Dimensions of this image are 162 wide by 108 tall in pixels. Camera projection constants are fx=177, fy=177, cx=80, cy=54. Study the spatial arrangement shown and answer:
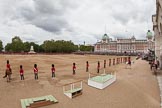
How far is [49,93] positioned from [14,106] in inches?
114

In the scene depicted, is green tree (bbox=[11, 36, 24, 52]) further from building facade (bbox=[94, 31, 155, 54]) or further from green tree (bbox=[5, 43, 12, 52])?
building facade (bbox=[94, 31, 155, 54])

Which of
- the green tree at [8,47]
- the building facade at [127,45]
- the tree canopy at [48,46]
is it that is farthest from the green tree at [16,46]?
the building facade at [127,45]

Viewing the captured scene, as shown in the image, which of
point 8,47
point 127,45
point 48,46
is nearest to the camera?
point 8,47

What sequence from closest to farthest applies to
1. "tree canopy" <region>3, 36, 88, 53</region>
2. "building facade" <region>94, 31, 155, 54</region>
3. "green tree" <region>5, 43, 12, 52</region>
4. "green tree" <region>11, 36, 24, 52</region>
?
"green tree" <region>11, 36, 24, 52</region> → "tree canopy" <region>3, 36, 88, 53</region> → "green tree" <region>5, 43, 12, 52</region> → "building facade" <region>94, 31, 155, 54</region>

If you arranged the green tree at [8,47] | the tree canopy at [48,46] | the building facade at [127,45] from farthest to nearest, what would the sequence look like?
the building facade at [127,45] → the green tree at [8,47] → the tree canopy at [48,46]

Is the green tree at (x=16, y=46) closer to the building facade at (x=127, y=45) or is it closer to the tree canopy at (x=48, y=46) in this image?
the tree canopy at (x=48, y=46)

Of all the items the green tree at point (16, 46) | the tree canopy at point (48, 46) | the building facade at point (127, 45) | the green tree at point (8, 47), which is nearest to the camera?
the green tree at point (16, 46)

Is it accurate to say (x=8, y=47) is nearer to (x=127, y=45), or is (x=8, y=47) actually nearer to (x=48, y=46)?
(x=48, y=46)

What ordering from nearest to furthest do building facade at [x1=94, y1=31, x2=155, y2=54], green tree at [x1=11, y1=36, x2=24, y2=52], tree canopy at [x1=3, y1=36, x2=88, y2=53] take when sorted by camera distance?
green tree at [x1=11, y1=36, x2=24, y2=52] < tree canopy at [x1=3, y1=36, x2=88, y2=53] < building facade at [x1=94, y1=31, x2=155, y2=54]

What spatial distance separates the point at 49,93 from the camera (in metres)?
12.3

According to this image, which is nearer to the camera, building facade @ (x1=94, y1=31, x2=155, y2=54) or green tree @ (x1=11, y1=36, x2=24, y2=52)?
green tree @ (x1=11, y1=36, x2=24, y2=52)

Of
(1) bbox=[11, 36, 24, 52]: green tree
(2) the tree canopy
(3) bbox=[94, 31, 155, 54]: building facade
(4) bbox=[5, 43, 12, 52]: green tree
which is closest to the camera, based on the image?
(1) bbox=[11, 36, 24, 52]: green tree

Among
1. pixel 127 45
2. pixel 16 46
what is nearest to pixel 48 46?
pixel 16 46

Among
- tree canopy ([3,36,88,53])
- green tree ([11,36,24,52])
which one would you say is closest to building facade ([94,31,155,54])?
tree canopy ([3,36,88,53])
